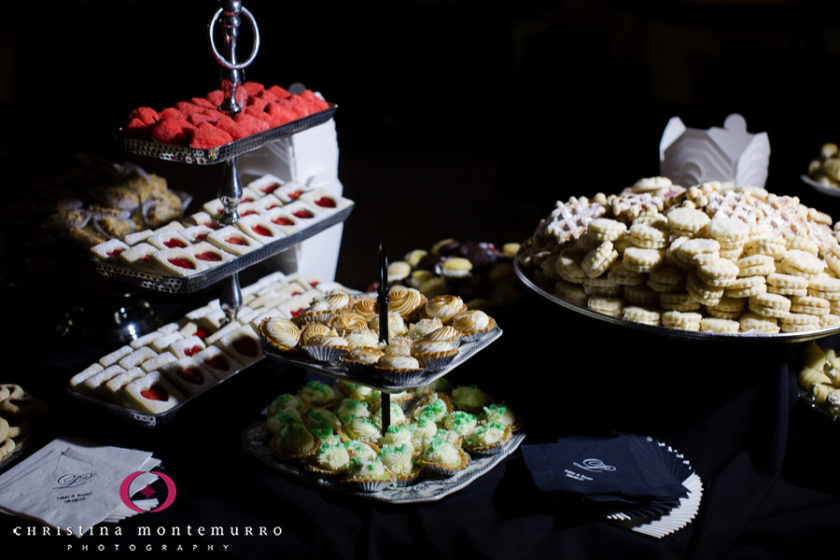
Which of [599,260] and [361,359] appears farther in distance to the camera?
[599,260]

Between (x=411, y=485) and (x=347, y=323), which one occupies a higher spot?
(x=347, y=323)

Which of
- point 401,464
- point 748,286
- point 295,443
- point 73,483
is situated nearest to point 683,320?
point 748,286

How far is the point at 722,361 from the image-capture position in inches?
67.4

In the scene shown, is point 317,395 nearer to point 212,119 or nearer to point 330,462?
point 330,462

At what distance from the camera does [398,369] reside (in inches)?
56.0

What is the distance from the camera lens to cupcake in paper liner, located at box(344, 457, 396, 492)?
1523 mm

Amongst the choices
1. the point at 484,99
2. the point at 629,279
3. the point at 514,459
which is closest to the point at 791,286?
the point at 629,279

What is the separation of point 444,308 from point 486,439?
0.33 metres

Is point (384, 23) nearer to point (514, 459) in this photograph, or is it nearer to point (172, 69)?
point (172, 69)

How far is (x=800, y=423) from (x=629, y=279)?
2.06 ft

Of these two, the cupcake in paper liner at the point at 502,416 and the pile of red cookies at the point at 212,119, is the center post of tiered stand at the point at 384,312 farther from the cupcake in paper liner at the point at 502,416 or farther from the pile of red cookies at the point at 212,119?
the pile of red cookies at the point at 212,119

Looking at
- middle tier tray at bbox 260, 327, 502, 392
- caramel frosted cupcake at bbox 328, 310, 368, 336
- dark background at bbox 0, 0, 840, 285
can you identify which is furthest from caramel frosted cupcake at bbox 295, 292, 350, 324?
dark background at bbox 0, 0, 840, 285

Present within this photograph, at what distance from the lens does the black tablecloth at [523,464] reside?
4.85ft

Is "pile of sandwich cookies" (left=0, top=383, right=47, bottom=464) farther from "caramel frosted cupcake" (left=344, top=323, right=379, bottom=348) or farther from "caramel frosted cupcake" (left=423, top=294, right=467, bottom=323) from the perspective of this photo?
"caramel frosted cupcake" (left=423, top=294, right=467, bottom=323)
